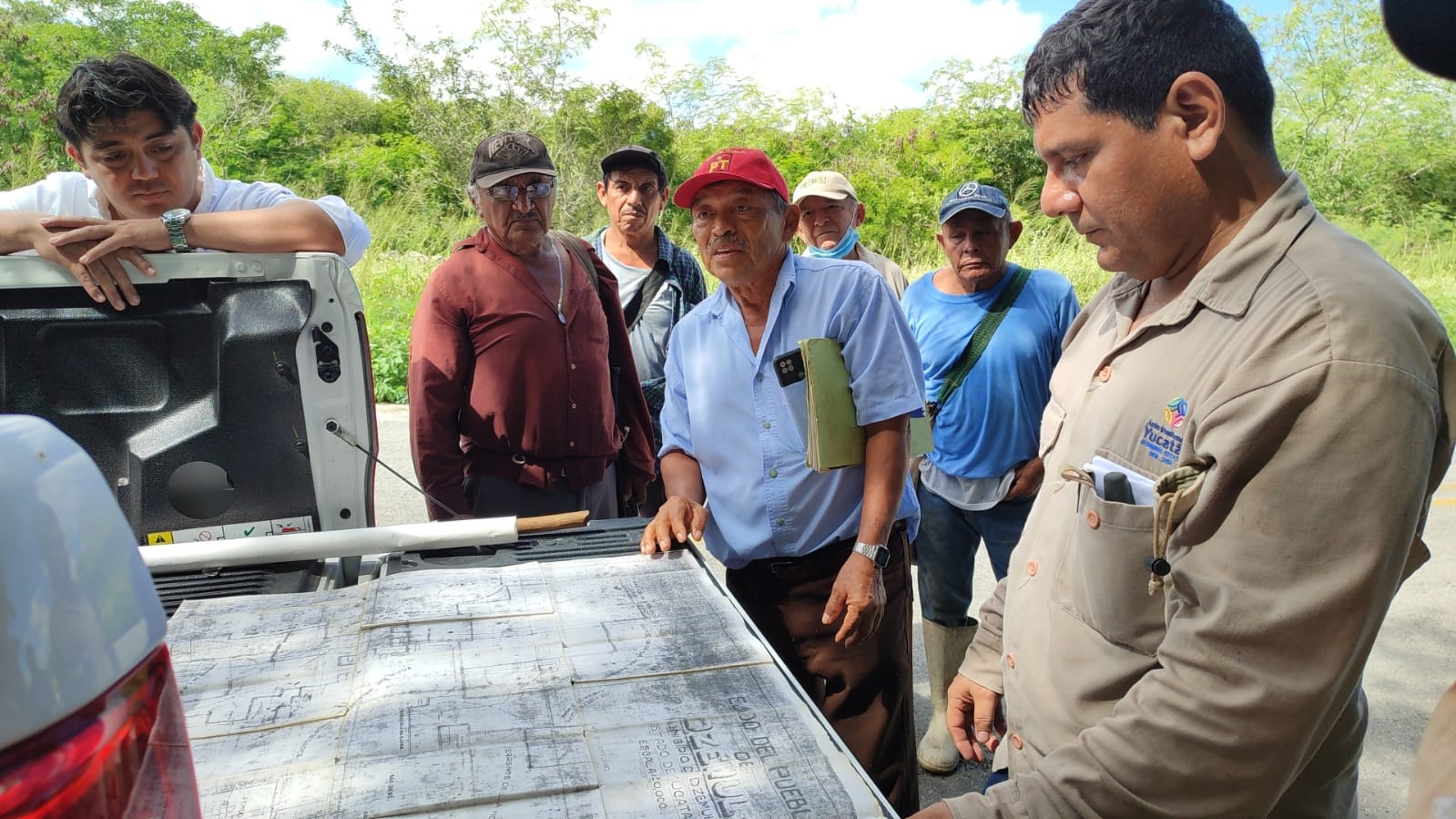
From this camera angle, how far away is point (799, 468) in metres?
2.39

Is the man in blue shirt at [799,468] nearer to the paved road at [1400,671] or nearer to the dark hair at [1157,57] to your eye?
the paved road at [1400,671]

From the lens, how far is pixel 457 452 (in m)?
3.18

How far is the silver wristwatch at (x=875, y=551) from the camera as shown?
2344mm

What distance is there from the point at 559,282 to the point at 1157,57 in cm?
247

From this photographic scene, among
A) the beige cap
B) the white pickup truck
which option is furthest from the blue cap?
the white pickup truck

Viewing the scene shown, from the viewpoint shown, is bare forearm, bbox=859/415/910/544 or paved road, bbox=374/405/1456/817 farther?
paved road, bbox=374/405/1456/817

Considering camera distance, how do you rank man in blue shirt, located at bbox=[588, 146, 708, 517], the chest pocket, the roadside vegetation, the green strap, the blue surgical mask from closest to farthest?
the chest pocket
the green strap
man in blue shirt, located at bbox=[588, 146, 708, 517]
the blue surgical mask
the roadside vegetation

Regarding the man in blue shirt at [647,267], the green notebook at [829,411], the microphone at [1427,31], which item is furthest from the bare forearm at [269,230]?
the microphone at [1427,31]

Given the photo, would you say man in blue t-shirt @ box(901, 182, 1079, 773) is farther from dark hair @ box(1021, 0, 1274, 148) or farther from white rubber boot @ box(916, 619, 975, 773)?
dark hair @ box(1021, 0, 1274, 148)

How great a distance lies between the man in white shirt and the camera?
6.59 feet

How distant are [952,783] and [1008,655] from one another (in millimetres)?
1847

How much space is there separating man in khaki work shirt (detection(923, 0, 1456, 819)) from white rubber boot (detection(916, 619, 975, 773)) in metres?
1.92

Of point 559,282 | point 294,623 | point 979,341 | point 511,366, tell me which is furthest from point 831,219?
point 294,623

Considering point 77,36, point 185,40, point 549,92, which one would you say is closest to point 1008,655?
point 549,92
